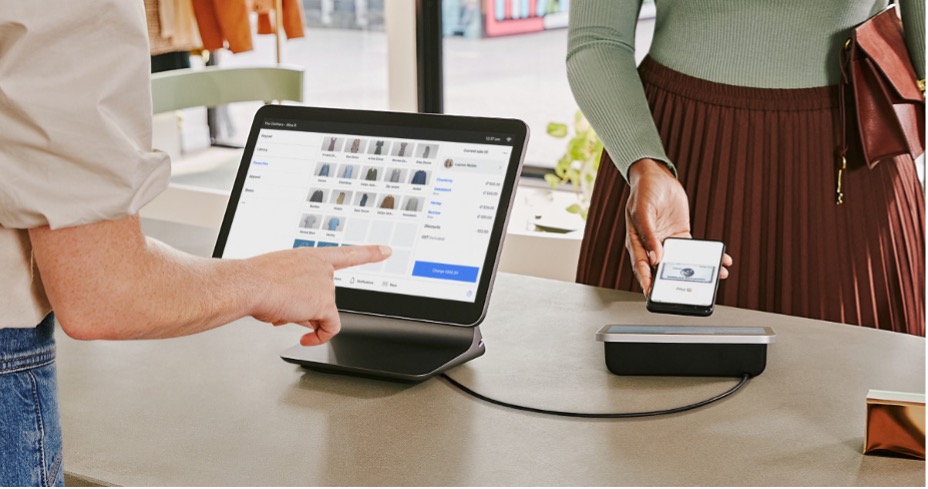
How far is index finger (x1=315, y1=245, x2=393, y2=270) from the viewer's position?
100 cm

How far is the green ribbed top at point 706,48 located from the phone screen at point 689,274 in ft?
0.77

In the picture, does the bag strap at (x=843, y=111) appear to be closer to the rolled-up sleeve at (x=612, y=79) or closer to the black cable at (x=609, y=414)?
the rolled-up sleeve at (x=612, y=79)

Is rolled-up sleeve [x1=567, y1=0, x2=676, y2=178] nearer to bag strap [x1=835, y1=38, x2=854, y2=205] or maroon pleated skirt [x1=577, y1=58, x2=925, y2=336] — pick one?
maroon pleated skirt [x1=577, y1=58, x2=925, y2=336]

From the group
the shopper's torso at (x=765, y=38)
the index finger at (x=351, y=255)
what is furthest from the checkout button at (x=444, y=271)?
the shopper's torso at (x=765, y=38)

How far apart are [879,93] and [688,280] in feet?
1.44

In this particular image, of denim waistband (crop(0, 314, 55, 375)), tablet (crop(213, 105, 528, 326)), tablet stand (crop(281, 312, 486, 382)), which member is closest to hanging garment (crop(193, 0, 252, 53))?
tablet (crop(213, 105, 528, 326))

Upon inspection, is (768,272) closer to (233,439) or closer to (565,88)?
(233,439)

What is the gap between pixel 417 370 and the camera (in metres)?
1.14

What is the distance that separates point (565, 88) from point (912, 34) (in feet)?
8.52

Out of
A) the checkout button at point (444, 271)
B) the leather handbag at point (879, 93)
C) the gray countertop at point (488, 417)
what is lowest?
the gray countertop at point (488, 417)

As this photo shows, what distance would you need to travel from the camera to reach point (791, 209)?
154 cm

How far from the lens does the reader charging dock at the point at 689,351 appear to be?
1135 mm

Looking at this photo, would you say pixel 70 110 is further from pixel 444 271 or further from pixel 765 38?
pixel 765 38

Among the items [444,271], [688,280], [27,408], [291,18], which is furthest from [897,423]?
[291,18]
